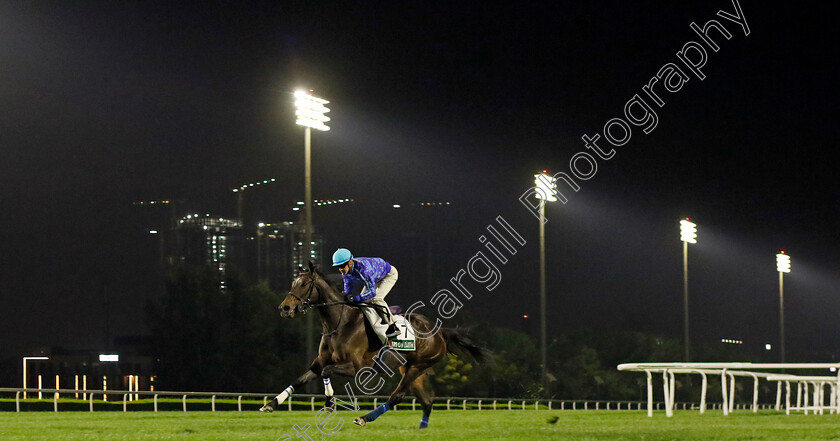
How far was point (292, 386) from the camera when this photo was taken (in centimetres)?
1051

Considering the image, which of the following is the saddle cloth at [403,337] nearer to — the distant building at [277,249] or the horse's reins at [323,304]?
the horse's reins at [323,304]

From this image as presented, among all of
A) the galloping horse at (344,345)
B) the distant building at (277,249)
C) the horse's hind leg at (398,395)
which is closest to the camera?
the horse's hind leg at (398,395)

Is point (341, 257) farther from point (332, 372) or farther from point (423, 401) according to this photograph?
point (423, 401)

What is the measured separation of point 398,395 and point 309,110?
52.1 ft

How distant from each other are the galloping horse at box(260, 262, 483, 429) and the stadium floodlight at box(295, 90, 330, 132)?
1465cm

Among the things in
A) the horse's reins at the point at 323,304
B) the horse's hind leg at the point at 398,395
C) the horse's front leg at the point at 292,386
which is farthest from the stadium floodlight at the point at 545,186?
the horse's front leg at the point at 292,386

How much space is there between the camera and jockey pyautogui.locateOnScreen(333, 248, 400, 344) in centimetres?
1117

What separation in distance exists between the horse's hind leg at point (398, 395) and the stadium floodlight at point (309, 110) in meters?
14.7

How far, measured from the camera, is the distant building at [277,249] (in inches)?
3497

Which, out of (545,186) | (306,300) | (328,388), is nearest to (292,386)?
(328,388)

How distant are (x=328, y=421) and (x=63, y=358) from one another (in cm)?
12369

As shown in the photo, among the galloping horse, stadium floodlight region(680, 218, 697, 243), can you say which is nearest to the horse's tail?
the galloping horse

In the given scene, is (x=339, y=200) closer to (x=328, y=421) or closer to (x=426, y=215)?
(x=426, y=215)

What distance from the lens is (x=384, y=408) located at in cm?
1062
